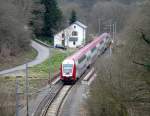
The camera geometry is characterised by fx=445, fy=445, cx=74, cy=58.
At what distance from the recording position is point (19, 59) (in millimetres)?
56875

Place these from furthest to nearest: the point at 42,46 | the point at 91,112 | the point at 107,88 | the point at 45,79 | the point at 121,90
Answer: the point at 42,46 → the point at 45,79 → the point at 91,112 → the point at 107,88 → the point at 121,90

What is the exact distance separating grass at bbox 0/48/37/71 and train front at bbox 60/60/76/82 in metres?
9.96

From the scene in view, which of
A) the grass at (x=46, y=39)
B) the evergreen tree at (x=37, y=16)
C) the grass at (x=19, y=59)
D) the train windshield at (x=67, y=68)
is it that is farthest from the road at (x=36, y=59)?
the train windshield at (x=67, y=68)

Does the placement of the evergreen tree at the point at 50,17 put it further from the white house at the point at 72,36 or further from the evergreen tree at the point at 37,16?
the white house at the point at 72,36

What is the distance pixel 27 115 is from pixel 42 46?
130 ft

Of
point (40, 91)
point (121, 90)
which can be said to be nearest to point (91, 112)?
point (121, 90)

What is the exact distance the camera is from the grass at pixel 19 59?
173 feet

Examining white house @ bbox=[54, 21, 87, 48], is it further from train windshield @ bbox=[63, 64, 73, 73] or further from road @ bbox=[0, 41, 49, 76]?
train windshield @ bbox=[63, 64, 73, 73]

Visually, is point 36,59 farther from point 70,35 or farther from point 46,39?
point 70,35

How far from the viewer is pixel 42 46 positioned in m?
71.6

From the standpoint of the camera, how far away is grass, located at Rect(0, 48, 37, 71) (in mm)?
52744

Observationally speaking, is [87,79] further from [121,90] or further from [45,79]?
[121,90]

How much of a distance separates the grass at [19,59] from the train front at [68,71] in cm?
996

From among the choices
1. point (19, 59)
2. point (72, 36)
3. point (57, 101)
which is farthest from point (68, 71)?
point (72, 36)
